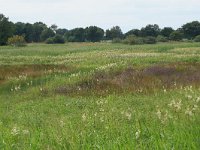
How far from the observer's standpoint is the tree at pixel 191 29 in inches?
4887

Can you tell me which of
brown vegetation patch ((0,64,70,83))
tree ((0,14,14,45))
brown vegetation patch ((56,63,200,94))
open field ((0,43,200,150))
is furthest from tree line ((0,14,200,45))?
brown vegetation patch ((56,63,200,94))

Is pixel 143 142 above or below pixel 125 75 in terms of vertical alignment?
above

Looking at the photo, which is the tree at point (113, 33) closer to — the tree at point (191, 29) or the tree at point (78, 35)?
the tree at point (78, 35)

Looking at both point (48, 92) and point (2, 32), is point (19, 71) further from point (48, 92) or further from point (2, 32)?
point (2, 32)

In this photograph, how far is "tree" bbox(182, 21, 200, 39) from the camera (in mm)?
124125

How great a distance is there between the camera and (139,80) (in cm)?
2047

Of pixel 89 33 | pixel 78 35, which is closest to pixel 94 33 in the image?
pixel 89 33

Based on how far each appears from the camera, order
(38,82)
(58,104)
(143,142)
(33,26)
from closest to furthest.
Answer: (143,142) < (58,104) < (38,82) < (33,26)

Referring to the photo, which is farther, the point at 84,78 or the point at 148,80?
the point at 84,78

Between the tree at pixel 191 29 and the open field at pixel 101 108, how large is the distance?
3784 inches

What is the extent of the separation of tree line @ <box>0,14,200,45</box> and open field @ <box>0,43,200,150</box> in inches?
3206

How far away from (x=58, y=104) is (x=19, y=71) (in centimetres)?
1287

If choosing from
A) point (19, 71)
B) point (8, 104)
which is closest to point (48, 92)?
point (8, 104)

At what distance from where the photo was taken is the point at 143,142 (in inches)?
227
